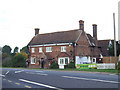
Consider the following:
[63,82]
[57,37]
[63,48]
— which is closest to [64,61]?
[63,48]

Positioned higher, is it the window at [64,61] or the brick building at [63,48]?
the brick building at [63,48]

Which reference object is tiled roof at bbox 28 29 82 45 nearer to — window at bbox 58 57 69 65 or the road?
window at bbox 58 57 69 65

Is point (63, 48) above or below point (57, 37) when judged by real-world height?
below

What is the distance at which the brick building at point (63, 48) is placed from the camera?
1689 inches

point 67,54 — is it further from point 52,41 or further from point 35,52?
point 35,52

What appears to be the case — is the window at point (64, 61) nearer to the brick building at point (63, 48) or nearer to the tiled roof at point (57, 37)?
the brick building at point (63, 48)

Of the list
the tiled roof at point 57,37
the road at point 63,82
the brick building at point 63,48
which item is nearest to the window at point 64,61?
the brick building at point 63,48

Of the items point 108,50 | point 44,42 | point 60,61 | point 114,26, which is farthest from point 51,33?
point 114,26

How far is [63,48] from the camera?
44.2 meters

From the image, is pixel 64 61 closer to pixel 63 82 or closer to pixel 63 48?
pixel 63 48

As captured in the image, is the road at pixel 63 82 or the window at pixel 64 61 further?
the window at pixel 64 61

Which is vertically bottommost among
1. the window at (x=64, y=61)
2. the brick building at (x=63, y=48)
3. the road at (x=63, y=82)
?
the road at (x=63, y=82)

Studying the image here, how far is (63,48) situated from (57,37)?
408 cm

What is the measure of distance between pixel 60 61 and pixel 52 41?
17.4 ft
